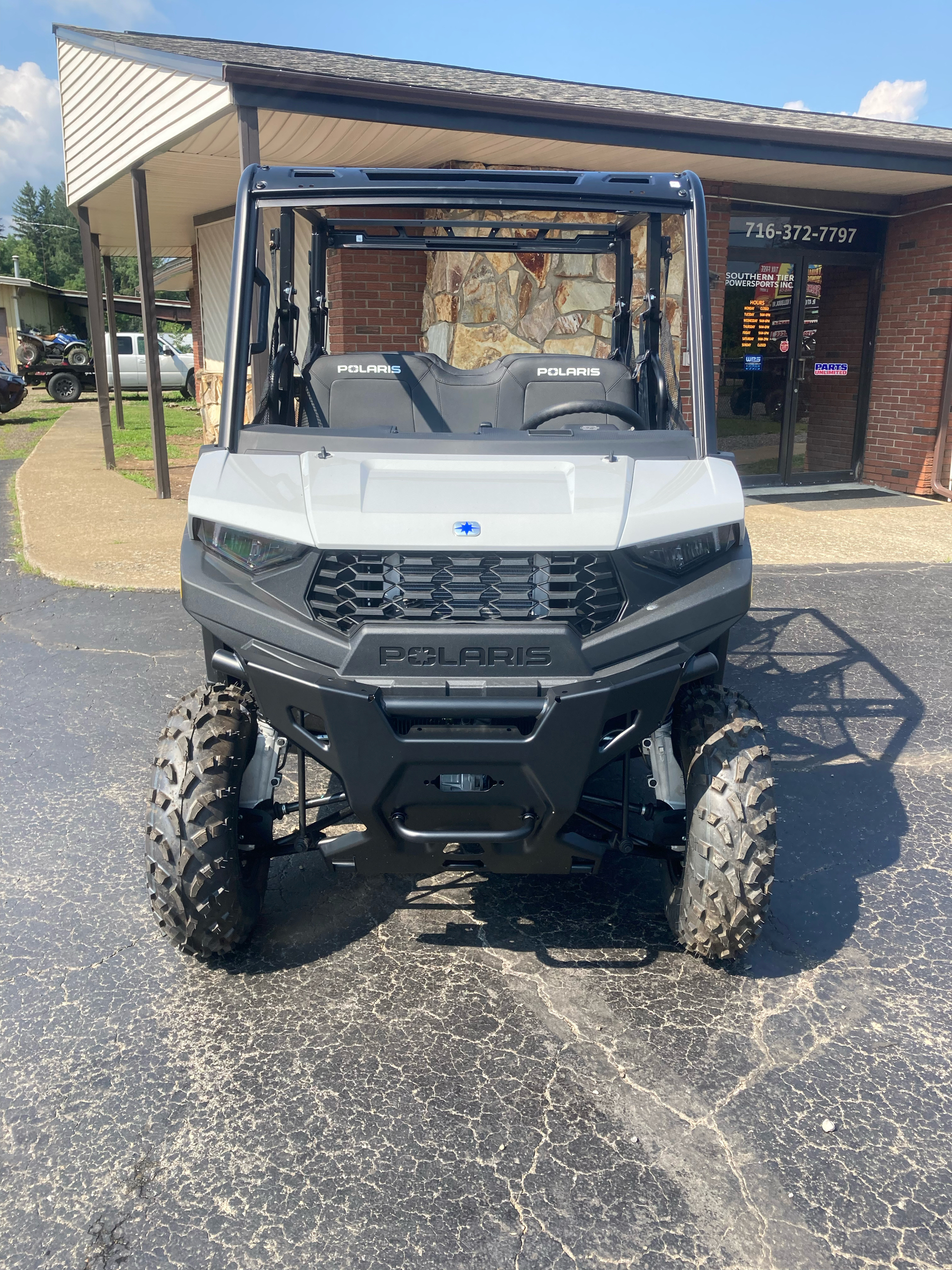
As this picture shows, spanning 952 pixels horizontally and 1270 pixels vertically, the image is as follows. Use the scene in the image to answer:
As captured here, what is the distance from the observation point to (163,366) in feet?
104

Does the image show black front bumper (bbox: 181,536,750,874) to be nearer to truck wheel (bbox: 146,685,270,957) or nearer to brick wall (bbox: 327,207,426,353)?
truck wheel (bbox: 146,685,270,957)

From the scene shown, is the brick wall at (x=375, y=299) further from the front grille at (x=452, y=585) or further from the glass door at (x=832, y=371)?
the front grille at (x=452, y=585)

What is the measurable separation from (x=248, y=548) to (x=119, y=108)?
10.1 metres

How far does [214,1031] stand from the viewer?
2791 mm

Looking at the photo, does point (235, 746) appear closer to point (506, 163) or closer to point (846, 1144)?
point (846, 1144)

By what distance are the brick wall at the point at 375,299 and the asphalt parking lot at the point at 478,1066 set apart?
7.32m

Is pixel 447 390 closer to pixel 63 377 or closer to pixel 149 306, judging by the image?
pixel 149 306

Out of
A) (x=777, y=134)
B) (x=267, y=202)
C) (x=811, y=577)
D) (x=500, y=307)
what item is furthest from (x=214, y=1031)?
(x=777, y=134)

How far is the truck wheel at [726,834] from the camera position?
110 inches

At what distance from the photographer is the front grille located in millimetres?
2635

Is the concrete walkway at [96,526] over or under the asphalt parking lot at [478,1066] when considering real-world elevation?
over

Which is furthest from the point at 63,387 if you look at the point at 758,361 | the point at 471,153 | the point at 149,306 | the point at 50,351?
the point at 758,361

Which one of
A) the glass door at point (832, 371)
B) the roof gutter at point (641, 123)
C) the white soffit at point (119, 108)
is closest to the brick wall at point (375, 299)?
the white soffit at point (119, 108)

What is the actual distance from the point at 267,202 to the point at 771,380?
33.6ft
